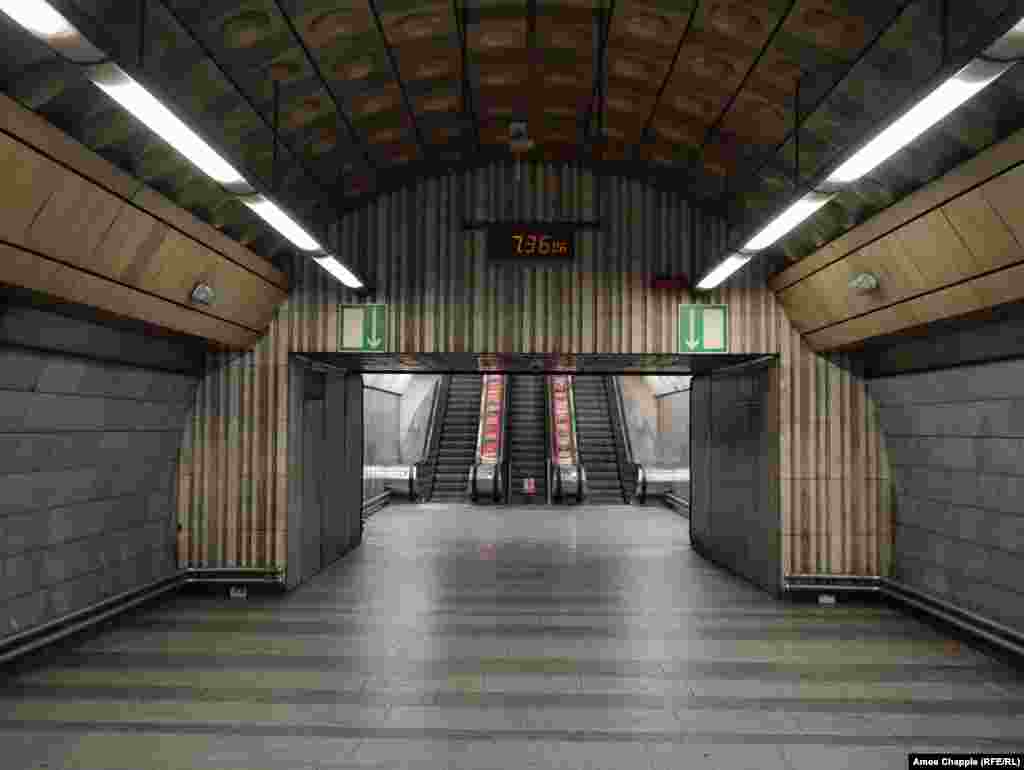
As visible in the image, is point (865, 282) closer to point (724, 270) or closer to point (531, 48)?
point (724, 270)

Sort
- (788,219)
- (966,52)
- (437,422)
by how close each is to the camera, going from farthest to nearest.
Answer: (437,422), (788,219), (966,52)

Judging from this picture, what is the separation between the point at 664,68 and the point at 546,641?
4.19 metres

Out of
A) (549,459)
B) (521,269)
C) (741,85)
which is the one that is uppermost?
(741,85)

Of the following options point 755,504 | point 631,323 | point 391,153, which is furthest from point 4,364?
point 755,504

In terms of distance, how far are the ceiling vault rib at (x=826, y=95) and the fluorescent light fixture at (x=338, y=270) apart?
11.0 ft

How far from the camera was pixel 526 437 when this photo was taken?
1795 cm

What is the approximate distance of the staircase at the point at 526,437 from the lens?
16.2 m

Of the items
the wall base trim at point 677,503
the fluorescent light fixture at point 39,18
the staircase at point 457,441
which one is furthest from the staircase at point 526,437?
the fluorescent light fixture at point 39,18

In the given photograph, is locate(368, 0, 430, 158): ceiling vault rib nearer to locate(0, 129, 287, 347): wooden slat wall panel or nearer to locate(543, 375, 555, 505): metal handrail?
locate(0, 129, 287, 347): wooden slat wall panel

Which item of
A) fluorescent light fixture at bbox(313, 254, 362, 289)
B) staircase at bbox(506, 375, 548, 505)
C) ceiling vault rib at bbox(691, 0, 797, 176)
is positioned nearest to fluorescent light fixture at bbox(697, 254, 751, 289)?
ceiling vault rib at bbox(691, 0, 797, 176)

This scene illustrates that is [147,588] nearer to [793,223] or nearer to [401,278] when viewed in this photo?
[401,278]

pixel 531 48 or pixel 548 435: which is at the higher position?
pixel 531 48

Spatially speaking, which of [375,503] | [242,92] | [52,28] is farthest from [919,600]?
[375,503]

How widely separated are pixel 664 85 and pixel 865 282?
6.63ft
